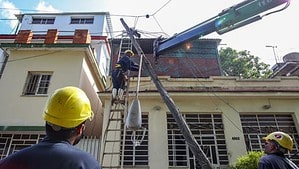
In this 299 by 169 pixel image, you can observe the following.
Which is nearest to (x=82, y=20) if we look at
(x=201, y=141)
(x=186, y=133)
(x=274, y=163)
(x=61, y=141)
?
(x=201, y=141)

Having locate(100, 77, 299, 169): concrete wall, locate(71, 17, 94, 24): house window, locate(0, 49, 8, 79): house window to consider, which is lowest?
locate(100, 77, 299, 169): concrete wall

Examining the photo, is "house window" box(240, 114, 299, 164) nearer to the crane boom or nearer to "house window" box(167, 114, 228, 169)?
"house window" box(167, 114, 228, 169)

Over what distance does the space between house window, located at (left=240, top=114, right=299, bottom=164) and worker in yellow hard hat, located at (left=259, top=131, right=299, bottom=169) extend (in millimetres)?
6450

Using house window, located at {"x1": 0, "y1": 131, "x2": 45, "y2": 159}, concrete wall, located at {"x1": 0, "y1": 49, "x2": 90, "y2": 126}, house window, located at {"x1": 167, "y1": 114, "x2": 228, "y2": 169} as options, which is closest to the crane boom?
house window, located at {"x1": 167, "y1": 114, "x2": 228, "y2": 169}

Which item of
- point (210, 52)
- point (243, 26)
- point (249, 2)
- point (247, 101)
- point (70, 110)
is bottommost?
point (70, 110)

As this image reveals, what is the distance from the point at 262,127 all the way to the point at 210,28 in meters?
4.93

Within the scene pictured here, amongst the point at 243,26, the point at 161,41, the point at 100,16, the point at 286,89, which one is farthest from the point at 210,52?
the point at 100,16

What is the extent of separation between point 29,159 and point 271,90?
1031 centimetres

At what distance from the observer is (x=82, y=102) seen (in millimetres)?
1698

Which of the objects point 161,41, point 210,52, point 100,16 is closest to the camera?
point 161,41

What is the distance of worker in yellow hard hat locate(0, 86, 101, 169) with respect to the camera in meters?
1.36

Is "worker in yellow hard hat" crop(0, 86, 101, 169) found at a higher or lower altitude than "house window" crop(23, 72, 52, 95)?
lower

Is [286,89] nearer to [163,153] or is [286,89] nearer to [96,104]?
[163,153]

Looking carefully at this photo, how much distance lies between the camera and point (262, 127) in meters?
9.80
